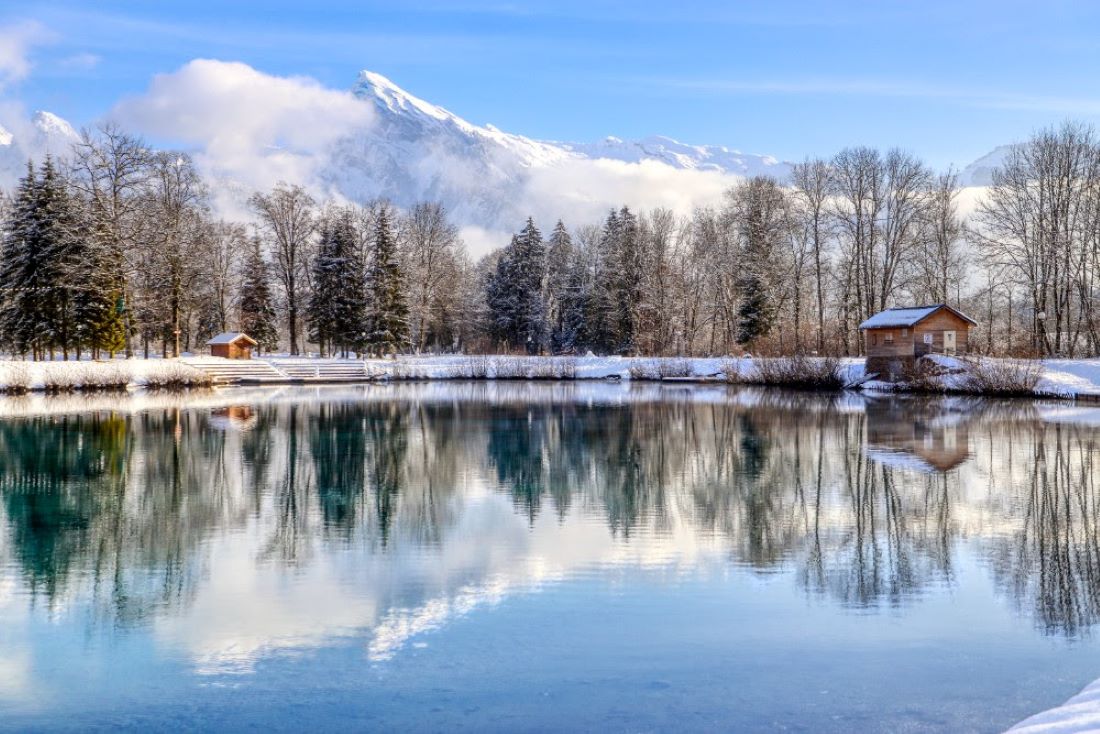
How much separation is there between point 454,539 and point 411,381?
40983mm

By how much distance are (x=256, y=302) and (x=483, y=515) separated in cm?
5926

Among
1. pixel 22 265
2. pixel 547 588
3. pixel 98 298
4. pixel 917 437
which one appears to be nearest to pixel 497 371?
pixel 98 298

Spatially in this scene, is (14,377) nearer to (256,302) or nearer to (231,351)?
(231,351)

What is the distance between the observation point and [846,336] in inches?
1987

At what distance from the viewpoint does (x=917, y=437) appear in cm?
2123

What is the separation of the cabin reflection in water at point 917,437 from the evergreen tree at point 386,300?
34.2 m

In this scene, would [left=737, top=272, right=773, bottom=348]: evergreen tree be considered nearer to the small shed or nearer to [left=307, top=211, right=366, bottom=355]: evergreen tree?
[left=307, top=211, right=366, bottom=355]: evergreen tree

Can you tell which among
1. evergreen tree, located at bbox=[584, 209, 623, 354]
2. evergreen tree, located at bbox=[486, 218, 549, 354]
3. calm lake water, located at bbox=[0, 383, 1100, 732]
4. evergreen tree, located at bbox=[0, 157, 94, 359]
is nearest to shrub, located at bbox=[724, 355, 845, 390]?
evergreen tree, located at bbox=[584, 209, 623, 354]

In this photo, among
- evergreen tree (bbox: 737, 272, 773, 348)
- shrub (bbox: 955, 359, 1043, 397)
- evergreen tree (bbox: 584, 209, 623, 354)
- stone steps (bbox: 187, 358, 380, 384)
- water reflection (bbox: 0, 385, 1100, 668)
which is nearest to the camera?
water reflection (bbox: 0, 385, 1100, 668)

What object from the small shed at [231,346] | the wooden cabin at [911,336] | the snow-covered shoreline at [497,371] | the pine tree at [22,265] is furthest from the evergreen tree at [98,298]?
the wooden cabin at [911,336]

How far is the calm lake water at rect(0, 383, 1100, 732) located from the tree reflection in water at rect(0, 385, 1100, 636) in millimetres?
72

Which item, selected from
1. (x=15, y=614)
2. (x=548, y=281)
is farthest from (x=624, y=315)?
(x=15, y=614)

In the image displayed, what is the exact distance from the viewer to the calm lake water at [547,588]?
232 inches

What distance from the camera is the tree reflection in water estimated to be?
923cm
